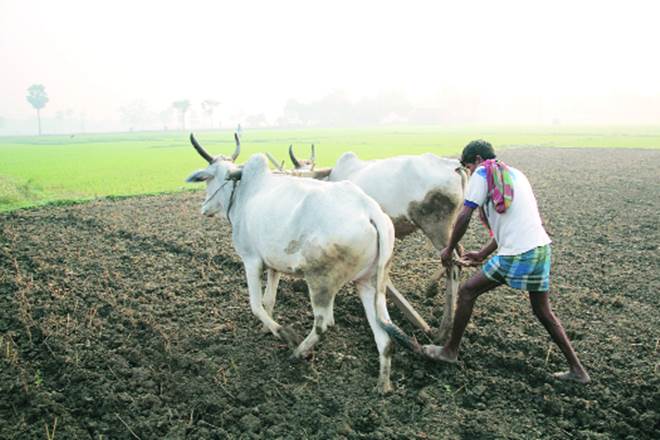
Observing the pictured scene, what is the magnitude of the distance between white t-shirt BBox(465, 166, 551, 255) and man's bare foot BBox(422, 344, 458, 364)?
1.09 meters

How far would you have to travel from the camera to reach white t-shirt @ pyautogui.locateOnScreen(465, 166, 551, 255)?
161 inches

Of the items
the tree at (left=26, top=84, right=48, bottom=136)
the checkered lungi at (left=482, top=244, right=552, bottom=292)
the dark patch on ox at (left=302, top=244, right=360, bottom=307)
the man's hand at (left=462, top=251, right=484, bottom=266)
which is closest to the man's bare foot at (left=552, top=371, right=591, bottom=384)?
the checkered lungi at (left=482, top=244, right=552, bottom=292)

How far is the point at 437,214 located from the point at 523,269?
2261 millimetres

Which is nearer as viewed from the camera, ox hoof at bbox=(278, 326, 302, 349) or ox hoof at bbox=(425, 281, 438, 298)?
ox hoof at bbox=(278, 326, 302, 349)

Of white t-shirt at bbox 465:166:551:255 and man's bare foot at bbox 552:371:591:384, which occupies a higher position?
white t-shirt at bbox 465:166:551:255

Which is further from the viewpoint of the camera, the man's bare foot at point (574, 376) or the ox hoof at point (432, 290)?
the ox hoof at point (432, 290)

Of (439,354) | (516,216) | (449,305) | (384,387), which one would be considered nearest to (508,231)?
(516,216)

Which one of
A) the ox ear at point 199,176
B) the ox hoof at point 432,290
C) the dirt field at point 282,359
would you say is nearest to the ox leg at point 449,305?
the dirt field at point 282,359

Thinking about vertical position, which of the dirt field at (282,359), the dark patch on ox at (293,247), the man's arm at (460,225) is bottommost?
the dirt field at (282,359)

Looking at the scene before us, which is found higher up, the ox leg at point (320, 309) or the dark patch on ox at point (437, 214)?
the dark patch on ox at point (437, 214)

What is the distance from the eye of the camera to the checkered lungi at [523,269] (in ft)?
13.5

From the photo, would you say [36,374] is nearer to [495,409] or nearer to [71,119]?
[495,409]

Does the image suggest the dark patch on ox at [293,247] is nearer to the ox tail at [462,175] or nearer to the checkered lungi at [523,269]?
the checkered lungi at [523,269]

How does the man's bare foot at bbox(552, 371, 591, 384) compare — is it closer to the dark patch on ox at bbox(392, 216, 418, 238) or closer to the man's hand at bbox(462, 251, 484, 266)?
the man's hand at bbox(462, 251, 484, 266)
